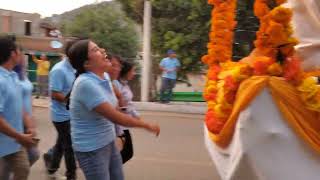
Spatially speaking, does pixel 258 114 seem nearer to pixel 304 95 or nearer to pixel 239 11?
pixel 304 95

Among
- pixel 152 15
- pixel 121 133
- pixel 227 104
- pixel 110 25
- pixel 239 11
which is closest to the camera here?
pixel 227 104

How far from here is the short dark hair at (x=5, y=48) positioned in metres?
4.53

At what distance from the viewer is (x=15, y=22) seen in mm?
35531

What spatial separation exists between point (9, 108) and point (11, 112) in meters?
0.04

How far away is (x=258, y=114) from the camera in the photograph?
3.17 meters

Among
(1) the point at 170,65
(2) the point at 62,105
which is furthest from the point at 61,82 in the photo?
(1) the point at 170,65

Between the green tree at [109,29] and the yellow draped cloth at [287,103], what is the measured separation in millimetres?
19606

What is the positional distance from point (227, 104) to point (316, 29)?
0.68 m

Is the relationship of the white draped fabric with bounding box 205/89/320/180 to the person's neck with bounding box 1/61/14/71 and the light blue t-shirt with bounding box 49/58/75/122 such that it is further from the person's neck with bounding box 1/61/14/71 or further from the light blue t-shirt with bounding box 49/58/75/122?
the light blue t-shirt with bounding box 49/58/75/122

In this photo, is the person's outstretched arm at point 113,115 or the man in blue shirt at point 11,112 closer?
the person's outstretched arm at point 113,115

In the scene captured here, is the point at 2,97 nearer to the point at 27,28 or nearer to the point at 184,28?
the point at 184,28

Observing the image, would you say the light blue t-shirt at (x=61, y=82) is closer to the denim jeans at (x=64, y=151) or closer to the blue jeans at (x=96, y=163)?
the denim jeans at (x=64, y=151)

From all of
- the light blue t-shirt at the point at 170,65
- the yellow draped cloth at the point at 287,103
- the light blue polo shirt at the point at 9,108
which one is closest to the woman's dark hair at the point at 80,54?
the light blue polo shirt at the point at 9,108

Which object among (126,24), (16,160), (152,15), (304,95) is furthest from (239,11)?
(126,24)
